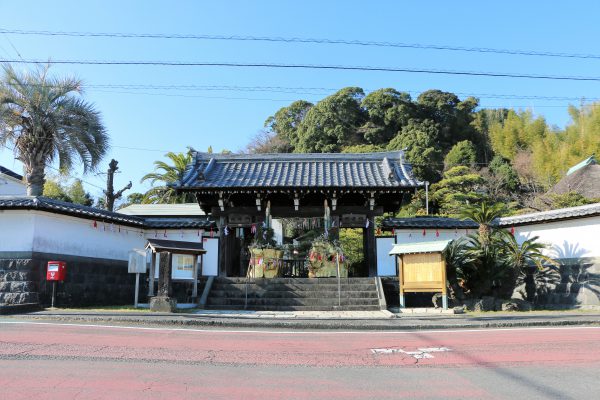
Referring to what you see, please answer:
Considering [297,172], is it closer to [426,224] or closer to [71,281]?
[426,224]

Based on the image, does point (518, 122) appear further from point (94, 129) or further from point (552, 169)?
point (94, 129)

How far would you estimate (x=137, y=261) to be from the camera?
13969 millimetres

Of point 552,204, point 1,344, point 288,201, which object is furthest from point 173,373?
point 552,204

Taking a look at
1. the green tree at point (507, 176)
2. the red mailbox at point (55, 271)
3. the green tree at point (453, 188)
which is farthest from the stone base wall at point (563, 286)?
the green tree at point (507, 176)

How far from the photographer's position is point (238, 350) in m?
7.44

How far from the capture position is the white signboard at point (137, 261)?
13.9 metres

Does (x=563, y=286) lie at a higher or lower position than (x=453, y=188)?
lower

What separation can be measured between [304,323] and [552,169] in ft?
110

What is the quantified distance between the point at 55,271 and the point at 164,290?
3.41 meters

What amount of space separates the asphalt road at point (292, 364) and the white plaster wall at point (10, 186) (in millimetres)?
27517

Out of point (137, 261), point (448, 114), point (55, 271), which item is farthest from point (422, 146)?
point (55, 271)

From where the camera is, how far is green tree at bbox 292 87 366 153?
162ft

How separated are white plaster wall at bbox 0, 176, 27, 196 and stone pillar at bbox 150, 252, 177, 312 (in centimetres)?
2422

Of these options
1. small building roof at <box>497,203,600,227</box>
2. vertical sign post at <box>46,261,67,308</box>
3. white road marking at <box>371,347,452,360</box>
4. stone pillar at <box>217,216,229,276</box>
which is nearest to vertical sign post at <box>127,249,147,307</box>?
vertical sign post at <box>46,261,67,308</box>
